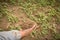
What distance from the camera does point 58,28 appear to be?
14.4ft

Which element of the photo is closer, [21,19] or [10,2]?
[21,19]

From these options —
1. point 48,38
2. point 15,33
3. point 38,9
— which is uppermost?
point 15,33

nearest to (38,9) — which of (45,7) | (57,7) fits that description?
(45,7)

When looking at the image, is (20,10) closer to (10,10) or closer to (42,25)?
(10,10)

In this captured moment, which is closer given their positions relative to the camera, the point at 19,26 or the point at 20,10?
the point at 19,26

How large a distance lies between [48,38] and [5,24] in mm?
1004

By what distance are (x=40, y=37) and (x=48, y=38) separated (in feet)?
0.57

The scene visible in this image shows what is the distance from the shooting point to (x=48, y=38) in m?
4.14

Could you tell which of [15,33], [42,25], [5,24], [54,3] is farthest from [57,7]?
[15,33]

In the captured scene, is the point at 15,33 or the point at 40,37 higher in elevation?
the point at 15,33

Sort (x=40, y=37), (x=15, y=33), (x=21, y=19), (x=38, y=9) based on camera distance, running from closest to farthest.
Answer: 1. (x=15, y=33)
2. (x=40, y=37)
3. (x=21, y=19)
4. (x=38, y=9)

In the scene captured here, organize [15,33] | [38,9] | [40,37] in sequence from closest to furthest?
[15,33]
[40,37]
[38,9]

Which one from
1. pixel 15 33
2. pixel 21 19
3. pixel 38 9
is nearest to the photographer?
pixel 15 33

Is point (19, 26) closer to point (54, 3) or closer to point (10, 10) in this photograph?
point (10, 10)
